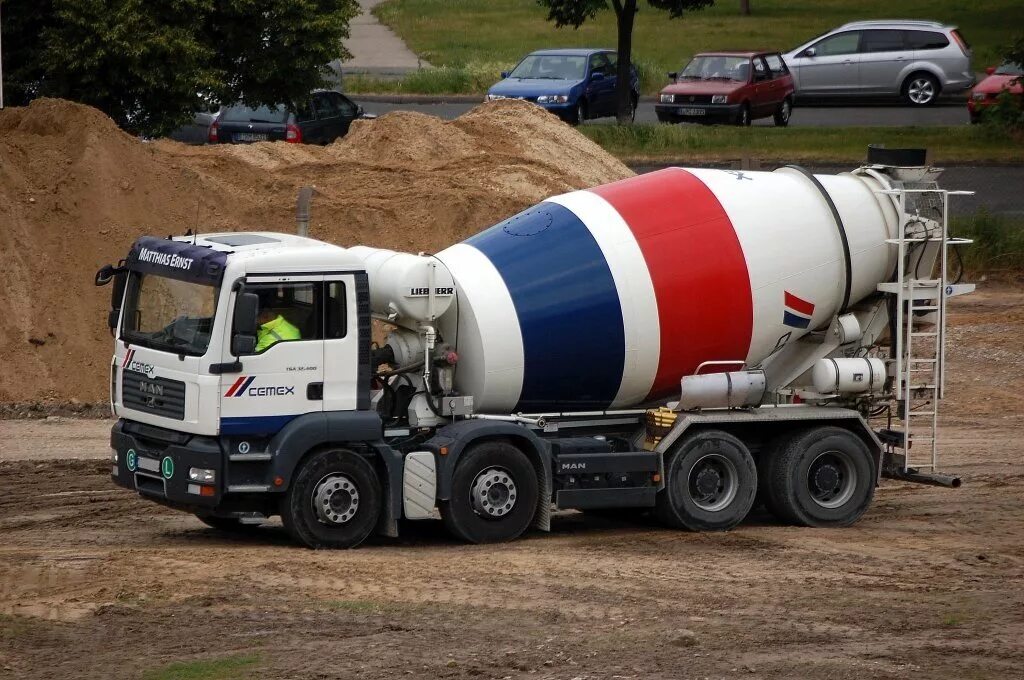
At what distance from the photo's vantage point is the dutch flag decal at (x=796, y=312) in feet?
48.2

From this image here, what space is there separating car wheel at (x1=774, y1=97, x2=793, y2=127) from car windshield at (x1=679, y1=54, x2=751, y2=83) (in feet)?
4.59

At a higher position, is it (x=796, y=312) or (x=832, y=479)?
(x=796, y=312)

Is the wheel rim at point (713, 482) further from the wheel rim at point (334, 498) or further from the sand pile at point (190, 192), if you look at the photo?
the sand pile at point (190, 192)

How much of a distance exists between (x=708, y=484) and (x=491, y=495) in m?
2.20

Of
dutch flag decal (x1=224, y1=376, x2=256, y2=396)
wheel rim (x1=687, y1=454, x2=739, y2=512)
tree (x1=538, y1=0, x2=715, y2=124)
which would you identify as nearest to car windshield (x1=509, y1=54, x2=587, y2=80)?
tree (x1=538, y1=0, x2=715, y2=124)

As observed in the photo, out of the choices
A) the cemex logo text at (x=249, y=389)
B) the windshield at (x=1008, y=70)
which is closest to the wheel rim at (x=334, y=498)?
the cemex logo text at (x=249, y=389)

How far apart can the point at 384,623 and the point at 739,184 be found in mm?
5984

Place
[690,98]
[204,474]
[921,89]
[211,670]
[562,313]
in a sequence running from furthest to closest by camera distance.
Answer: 1. [921,89]
2. [690,98]
3. [562,313]
4. [204,474]
5. [211,670]

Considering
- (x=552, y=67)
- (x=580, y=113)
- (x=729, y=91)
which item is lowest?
(x=580, y=113)

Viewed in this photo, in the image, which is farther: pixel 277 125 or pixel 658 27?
pixel 658 27

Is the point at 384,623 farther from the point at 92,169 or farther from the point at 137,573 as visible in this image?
the point at 92,169

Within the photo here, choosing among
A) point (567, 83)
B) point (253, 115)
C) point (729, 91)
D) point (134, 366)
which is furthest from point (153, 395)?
point (729, 91)

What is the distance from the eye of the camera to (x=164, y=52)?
25125 mm

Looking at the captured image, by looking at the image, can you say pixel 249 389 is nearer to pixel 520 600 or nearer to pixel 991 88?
pixel 520 600
